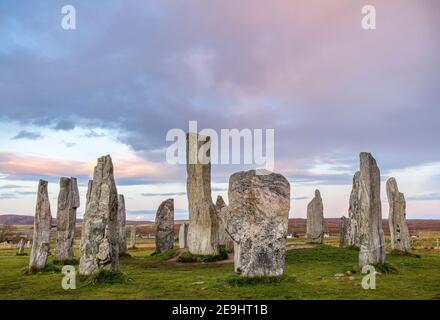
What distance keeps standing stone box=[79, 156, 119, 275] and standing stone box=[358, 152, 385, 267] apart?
30.0ft

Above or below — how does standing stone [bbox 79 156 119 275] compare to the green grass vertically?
above

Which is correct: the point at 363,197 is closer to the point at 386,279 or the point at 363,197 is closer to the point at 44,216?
the point at 386,279

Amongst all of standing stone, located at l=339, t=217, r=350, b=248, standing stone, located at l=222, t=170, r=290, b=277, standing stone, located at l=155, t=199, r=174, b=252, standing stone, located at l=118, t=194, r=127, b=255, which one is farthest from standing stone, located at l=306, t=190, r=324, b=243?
standing stone, located at l=222, t=170, r=290, b=277

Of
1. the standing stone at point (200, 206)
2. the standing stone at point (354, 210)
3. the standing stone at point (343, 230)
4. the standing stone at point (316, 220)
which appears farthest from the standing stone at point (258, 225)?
the standing stone at point (316, 220)

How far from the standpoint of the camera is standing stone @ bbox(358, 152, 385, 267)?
18.2 m

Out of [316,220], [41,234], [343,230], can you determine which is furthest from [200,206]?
[343,230]

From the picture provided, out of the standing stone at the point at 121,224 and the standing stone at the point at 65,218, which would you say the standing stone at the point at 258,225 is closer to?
the standing stone at the point at 65,218

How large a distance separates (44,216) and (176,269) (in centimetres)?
624

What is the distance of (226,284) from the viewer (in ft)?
47.8

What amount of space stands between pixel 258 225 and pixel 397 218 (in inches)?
616

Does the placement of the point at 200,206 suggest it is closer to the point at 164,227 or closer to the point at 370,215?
the point at 164,227

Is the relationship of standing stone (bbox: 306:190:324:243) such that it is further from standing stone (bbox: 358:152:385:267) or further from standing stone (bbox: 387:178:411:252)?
standing stone (bbox: 358:152:385:267)
